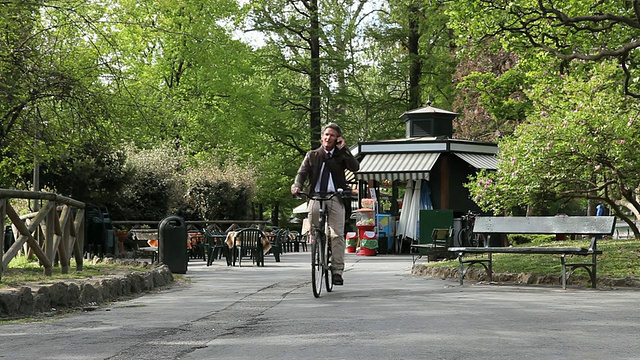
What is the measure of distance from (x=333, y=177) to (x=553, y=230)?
403 cm

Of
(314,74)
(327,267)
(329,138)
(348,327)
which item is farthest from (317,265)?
(314,74)

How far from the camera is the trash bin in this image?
16.5 m

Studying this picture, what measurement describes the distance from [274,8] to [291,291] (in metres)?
33.6

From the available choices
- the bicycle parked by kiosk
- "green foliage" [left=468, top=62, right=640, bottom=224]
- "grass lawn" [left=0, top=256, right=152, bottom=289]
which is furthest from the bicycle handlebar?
"green foliage" [left=468, top=62, right=640, bottom=224]

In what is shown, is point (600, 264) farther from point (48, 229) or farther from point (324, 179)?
point (48, 229)

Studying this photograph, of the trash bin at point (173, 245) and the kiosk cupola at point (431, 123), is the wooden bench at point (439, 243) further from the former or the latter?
the kiosk cupola at point (431, 123)

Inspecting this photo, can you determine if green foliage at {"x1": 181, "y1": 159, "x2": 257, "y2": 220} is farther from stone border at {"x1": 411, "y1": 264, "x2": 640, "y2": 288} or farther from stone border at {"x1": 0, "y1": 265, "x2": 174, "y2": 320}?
stone border at {"x1": 0, "y1": 265, "x2": 174, "y2": 320}

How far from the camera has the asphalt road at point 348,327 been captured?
6410 millimetres

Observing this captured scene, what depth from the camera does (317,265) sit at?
1120 centimetres

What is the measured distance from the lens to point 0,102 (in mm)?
15055

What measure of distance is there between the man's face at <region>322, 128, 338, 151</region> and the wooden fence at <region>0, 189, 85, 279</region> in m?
3.53

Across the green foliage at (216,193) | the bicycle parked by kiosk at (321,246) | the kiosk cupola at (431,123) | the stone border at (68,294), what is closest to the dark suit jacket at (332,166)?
the bicycle parked by kiosk at (321,246)

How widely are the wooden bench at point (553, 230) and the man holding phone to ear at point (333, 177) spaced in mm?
2659

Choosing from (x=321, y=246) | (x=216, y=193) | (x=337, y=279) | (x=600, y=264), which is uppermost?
(x=216, y=193)
